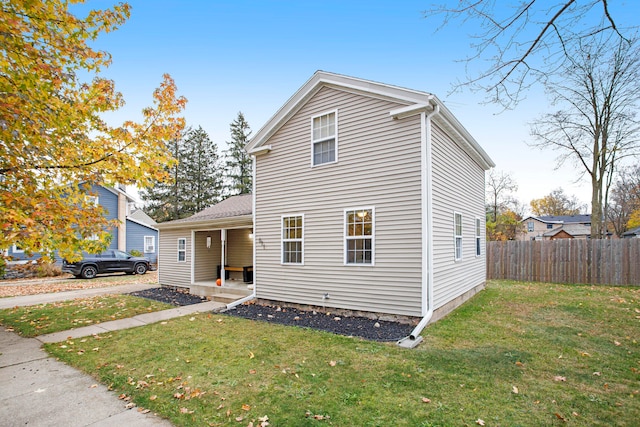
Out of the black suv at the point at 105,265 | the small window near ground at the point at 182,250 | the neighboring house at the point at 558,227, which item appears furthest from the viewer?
the neighboring house at the point at 558,227

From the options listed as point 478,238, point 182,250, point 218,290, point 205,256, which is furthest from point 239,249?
point 478,238

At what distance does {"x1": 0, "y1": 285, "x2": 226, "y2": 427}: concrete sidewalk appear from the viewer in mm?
3391

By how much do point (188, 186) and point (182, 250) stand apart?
23.5 m

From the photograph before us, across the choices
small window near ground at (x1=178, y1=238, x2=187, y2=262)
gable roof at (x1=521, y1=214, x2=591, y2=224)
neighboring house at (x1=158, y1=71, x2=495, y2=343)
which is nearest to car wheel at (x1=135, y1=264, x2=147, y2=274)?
small window near ground at (x1=178, y1=238, x2=187, y2=262)

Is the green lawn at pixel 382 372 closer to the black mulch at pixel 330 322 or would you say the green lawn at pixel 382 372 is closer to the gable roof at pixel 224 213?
the black mulch at pixel 330 322

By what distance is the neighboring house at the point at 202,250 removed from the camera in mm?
12305

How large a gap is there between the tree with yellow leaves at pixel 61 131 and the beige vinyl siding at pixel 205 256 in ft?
21.3

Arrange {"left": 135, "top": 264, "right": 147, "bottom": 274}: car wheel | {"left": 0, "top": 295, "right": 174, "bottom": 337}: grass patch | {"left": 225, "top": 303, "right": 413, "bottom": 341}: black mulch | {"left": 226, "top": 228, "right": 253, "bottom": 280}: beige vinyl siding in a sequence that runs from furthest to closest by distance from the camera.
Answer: {"left": 135, "top": 264, "right": 147, "bottom": 274}: car wheel < {"left": 226, "top": 228, "right": 253, "bottom": 280}: beige vinyl siding < {"left": 0, "top": 295, "right": 174, "bottom": 337}: grass patch < {"left": 225, "top": 303, "right": 413, "bottom": 341}: black mulch

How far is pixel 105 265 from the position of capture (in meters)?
18.5

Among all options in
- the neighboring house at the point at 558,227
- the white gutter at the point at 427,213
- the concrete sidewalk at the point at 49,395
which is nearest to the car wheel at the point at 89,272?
the concrete sidewalk at the point at 49,395

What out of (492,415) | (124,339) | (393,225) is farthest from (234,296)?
(492,415)

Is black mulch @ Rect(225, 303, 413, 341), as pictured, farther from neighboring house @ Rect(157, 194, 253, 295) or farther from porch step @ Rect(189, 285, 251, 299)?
neighboring house @ Rect(157, 194, 253, 295)

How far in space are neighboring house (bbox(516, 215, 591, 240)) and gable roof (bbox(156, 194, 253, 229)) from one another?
3281cm

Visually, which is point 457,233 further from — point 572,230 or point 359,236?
point 572,230
